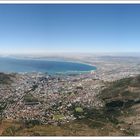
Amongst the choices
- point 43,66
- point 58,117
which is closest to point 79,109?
point 58,117

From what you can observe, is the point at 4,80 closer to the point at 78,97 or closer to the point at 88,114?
the point at 78,97

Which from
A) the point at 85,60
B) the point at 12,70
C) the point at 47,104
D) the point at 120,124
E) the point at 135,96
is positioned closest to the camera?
the point at 120,124

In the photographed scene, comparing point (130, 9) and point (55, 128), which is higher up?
point (130, 9)

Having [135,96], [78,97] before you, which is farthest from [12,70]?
[135,96]

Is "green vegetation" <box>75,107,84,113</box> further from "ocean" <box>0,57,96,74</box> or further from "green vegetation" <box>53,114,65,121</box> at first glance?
"ocean" <box>0,57,96,74</box>

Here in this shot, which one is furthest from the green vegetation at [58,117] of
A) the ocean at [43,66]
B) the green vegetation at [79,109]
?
the ocean at [43,66]


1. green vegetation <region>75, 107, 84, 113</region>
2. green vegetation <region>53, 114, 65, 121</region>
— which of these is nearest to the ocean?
green vegetation <region>75, 107, 84, 113</region>

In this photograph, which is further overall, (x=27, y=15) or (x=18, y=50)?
(x=18, y=50)

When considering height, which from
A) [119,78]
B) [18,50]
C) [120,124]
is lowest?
[120,124]

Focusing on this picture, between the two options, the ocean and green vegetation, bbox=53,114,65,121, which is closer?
green vegetation, bbox=53,114,65,121
